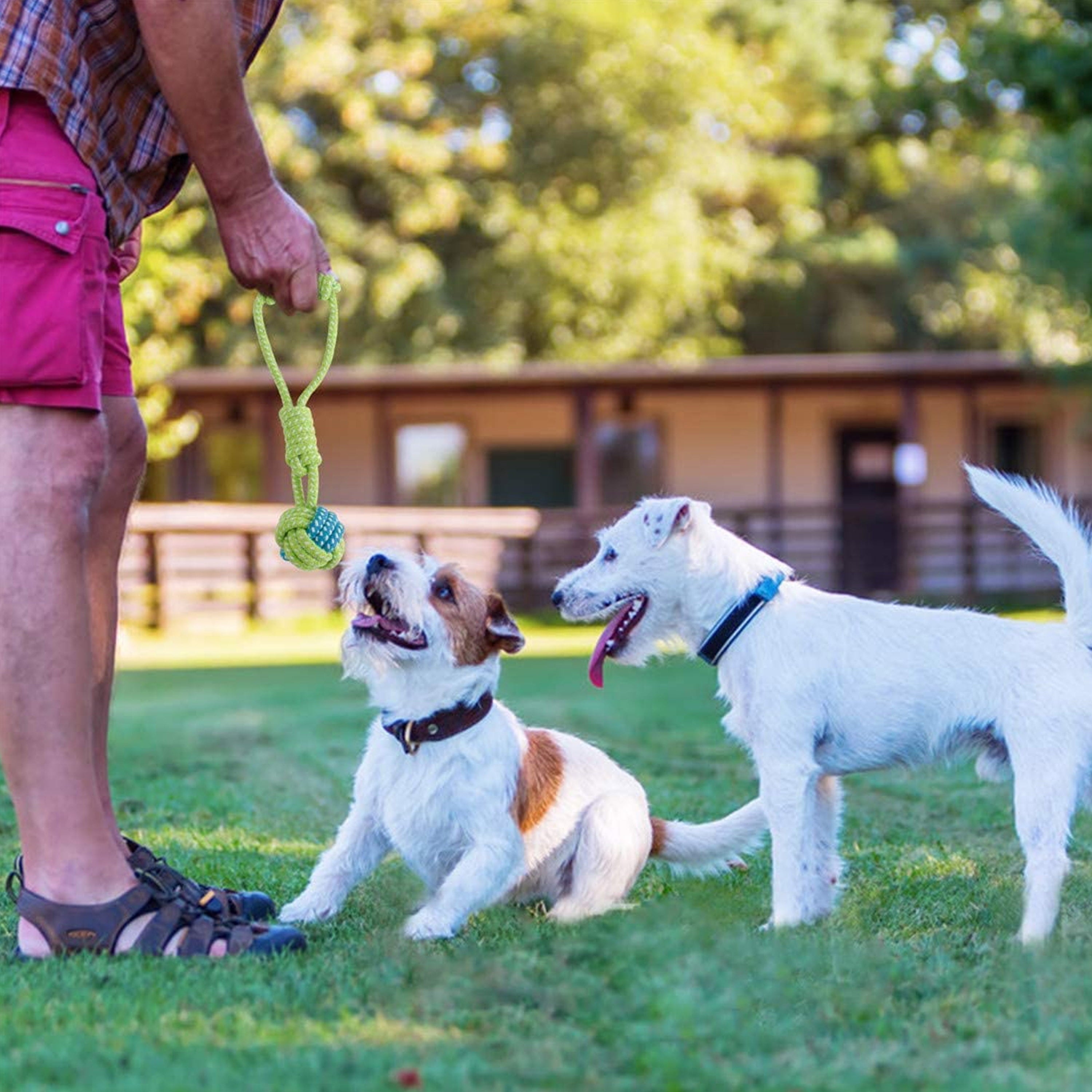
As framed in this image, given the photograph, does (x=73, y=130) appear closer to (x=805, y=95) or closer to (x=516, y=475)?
(x=516, y=475)

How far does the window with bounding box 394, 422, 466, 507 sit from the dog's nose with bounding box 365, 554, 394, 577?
2074 centimetres

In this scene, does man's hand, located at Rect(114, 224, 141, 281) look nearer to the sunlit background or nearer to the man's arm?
the man's arm

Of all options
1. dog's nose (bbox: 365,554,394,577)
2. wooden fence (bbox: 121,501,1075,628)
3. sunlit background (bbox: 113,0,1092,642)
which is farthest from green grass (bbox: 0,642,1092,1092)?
sunlit background (bbox: 113,0,1092,642)

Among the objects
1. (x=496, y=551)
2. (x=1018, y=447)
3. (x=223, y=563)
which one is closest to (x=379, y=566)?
(x=223, y=563)

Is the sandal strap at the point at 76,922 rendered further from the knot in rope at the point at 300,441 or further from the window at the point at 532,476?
the window at the point at 532,476

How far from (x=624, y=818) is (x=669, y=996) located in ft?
4.43

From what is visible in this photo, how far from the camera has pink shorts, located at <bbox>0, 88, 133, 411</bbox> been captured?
2.94 meters

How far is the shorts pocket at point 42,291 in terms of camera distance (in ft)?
9.64

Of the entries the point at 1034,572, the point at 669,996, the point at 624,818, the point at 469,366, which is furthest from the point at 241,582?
the point at 669,996

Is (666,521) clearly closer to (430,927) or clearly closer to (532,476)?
(430,927)

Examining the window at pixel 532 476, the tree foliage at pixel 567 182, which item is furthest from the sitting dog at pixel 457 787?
the window at pixel 532 476

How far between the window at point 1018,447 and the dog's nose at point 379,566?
73.1ft

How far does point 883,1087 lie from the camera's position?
2316 mm

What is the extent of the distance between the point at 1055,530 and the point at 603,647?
3.74 ft
